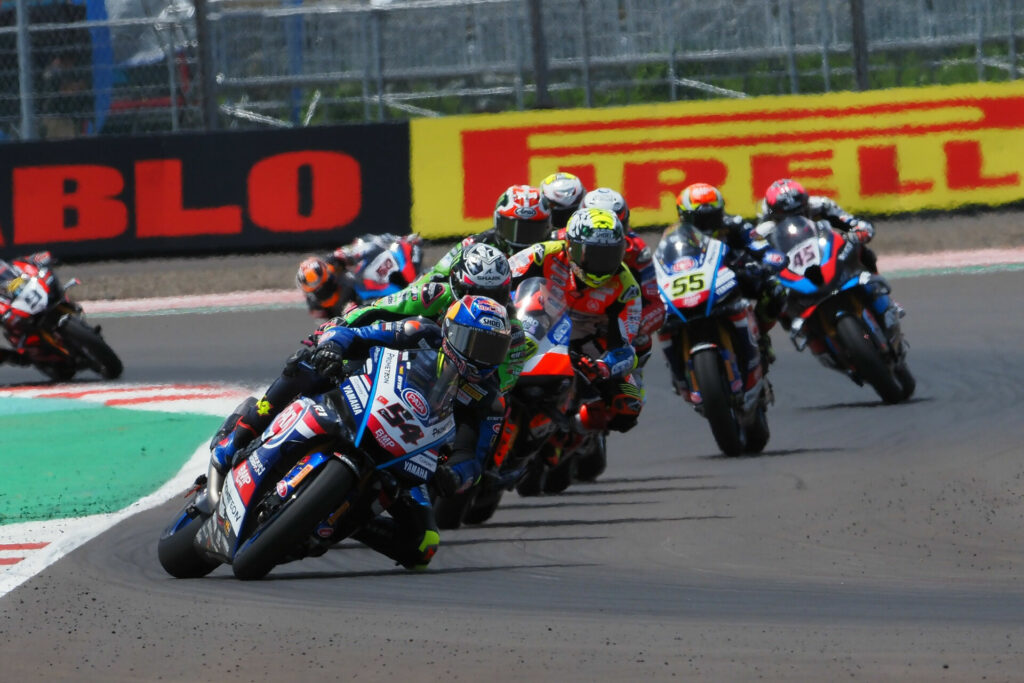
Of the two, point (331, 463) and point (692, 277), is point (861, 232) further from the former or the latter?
point (331, 463)

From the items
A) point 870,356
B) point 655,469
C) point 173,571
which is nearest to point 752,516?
point 655,469

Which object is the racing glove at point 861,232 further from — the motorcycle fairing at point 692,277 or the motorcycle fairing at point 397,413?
the motorcycle fairing at point 397,413

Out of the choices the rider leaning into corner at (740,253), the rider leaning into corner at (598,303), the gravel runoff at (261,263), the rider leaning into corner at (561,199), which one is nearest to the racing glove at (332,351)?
the rider leaning into corner at (598,303)

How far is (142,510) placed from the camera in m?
9.12

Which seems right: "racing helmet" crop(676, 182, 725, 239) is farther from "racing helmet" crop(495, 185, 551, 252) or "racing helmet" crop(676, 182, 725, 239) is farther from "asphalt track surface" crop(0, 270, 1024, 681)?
"racing helmet" crop(495, 185, 551, 252)

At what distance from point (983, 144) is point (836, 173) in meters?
1.47

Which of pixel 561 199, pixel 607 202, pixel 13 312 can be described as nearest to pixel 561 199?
pixel 561 199

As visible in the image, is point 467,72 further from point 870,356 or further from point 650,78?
point 870,356

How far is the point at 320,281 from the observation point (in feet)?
40.9

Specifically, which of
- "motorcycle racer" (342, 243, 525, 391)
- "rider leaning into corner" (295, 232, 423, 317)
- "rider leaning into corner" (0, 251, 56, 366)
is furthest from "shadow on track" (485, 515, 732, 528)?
"rider leaning into corner" (0, 251, 56, 366)

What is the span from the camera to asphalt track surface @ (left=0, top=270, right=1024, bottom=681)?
18.6 ft

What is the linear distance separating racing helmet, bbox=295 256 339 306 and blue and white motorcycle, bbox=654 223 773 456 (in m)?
2.56

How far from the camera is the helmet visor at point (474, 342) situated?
23.6 feet

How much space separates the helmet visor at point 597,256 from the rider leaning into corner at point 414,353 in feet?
6.04
